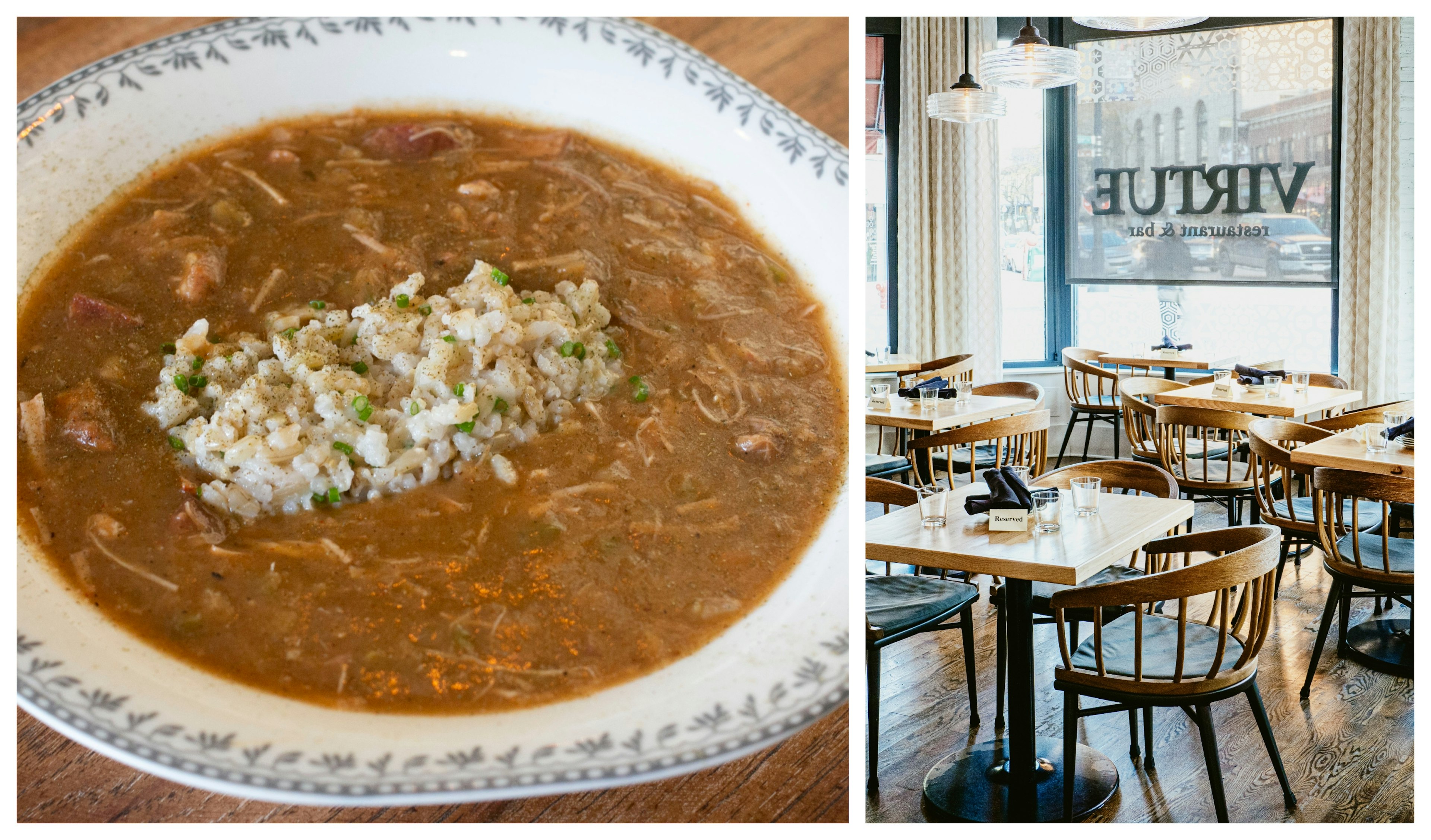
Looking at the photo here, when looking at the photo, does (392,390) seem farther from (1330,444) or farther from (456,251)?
(1330,444)

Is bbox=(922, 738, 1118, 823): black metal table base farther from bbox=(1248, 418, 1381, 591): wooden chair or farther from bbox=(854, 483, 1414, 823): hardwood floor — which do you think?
bbox=(1248, 418, 1381, 591): wooden chair

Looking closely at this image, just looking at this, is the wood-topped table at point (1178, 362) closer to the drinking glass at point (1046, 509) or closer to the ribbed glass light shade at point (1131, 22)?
the ribbed glass light shade at point (1131, 22)

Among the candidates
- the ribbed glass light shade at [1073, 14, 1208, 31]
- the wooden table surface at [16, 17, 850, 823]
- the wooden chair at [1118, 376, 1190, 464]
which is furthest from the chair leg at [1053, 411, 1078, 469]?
the wooden table surface at [16, 17, 850, 823]

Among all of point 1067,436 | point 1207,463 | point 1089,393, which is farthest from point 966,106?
point 1067,436

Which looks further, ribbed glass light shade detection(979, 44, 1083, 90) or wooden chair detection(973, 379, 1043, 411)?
wooden chair detection(973, 379, 1043, 411)

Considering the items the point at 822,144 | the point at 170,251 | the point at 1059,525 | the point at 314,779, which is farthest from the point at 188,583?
the point at 1059,525

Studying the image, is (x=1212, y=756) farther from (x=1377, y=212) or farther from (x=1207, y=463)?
(x=1377, y=212)

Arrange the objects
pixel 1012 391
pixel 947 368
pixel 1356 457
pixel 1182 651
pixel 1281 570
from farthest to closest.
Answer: pixel 947 368, pixel 1012 391, pixel 1281 570, pixel 1356 457, pixel 1182 651
